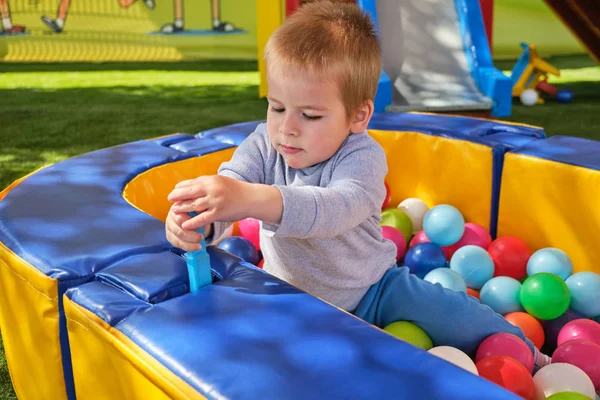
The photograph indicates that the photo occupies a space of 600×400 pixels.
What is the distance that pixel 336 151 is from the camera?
4.35 ft

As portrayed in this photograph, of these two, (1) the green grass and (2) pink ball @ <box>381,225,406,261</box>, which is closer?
(2) pink ball @ <box>381,225,406,261</box>

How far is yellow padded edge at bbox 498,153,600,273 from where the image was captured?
1856mm

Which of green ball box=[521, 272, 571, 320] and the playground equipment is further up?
the playground equipment

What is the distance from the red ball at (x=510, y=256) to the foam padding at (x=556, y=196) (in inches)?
2.9

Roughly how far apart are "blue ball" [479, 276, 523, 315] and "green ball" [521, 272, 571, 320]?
2.2 inches

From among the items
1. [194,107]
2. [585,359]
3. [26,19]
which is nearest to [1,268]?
[585,359]

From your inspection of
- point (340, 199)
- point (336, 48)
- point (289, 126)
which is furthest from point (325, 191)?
point (336, 48)

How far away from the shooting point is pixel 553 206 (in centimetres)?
194

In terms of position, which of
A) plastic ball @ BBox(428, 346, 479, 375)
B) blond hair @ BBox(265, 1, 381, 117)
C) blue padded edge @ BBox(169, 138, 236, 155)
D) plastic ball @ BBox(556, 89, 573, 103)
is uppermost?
blond hair @ BBox(265, 1, 381, 117)

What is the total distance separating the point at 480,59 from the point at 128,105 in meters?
2.45

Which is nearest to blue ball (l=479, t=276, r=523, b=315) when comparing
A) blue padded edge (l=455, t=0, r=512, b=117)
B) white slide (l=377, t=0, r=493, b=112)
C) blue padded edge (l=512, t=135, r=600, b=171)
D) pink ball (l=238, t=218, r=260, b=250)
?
blue padded edge (l=512, t=135, r=600, b=171)

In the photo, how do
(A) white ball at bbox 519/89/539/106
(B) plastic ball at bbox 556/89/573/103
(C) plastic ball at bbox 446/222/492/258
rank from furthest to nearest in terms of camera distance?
(B) plastic ball at bbox 556/89/573/103, (A) white ball at bbox 519/89/539/106, (C) plastic ball at bbox 446/222/492/258

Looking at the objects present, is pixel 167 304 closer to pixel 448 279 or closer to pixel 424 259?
pixel 448 279

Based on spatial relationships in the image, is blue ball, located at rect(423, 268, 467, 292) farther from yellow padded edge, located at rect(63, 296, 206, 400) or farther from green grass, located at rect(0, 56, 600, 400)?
green grass, located at rect(0, 56, 600, 400)
